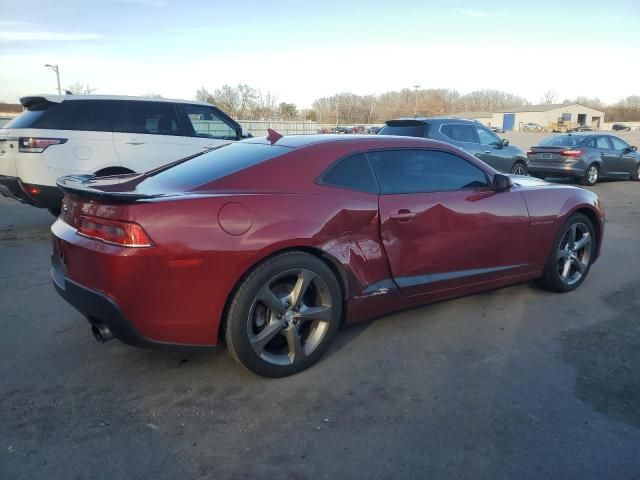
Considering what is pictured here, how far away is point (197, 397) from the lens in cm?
296

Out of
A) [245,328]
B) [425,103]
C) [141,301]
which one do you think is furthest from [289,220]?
[425,103]

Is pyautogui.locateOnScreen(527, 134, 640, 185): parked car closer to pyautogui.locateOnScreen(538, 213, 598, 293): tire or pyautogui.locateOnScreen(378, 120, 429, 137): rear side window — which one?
pyautogui.locateOnScreen(378, 120, 429, 137): rear side window

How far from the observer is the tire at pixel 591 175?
13641 millimetres

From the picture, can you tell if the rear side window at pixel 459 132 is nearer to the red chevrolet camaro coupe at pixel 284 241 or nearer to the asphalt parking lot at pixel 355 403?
the red chevrolet camaro coupe at pixel 284 241

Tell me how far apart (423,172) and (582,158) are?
11428 millimetres

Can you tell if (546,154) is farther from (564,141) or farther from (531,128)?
(531,128)

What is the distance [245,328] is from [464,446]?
134cm

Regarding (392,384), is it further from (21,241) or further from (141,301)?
(21,241)

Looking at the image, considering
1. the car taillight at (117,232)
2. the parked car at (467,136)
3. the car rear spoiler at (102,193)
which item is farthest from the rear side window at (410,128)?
the car taillight at (117,232)

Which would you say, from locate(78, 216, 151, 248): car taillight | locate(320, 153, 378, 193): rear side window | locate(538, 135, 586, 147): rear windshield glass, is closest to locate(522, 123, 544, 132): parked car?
locate(538, 135, 586, 147): rear windshield glass

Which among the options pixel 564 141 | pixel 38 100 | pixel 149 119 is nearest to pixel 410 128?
pixel 149 119

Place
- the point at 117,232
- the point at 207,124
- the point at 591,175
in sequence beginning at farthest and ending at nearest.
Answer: the point at 591,175
the point at 207,124
the point at 117,232

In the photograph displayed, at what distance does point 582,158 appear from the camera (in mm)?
13445

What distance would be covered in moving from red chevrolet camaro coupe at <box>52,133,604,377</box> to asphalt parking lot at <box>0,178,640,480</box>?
30cm
